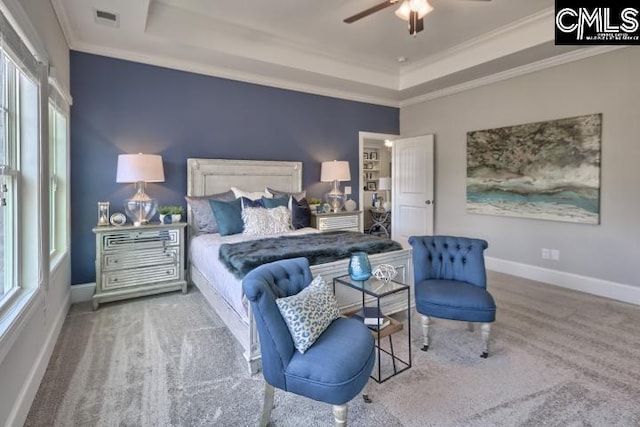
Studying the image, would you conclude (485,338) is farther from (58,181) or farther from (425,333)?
(58,181)

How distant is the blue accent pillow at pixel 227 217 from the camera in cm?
386

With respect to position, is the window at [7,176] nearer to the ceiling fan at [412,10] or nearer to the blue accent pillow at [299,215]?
the ceiling fan at [412,10]

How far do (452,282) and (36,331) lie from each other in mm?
2959

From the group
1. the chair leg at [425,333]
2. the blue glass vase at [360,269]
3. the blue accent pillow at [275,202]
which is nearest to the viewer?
the blue glass vase at [360,269]

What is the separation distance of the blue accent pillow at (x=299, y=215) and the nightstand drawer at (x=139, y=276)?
1.45m

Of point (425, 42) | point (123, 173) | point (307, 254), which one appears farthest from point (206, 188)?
point (425, 42)

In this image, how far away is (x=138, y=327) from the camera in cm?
307

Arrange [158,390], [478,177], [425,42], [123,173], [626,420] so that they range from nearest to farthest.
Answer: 1. [626,420]
2. [158,390]
3. [123,173]
4. [425,42]
5. [478,177]

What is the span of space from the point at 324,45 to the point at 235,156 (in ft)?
5.97

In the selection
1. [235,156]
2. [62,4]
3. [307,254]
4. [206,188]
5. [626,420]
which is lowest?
[626,420]

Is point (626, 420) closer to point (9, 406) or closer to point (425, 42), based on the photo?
point (9, 406)

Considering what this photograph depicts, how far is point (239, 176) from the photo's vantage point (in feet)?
15.3

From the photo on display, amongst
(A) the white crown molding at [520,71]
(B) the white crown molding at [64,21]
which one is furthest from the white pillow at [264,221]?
(A) the white crown molding at [520,71]

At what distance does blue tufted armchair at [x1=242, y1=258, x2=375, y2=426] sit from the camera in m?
1.59
